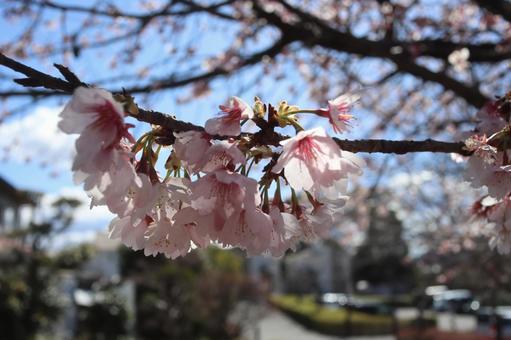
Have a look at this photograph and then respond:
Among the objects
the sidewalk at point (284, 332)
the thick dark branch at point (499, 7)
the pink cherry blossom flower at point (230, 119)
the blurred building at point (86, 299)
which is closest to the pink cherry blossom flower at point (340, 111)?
the pink cherry blossom flower at point (230, 119)

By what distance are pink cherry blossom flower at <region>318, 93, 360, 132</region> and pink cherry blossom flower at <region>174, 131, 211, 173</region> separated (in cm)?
24

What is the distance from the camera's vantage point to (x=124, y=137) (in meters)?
0.93

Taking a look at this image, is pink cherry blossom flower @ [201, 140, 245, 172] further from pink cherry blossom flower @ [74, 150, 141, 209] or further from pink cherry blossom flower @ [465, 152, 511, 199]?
pink cherry blossom flower @ [465, 152, 511, 199]

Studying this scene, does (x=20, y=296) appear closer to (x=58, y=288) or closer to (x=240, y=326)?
(x=58, y=288)

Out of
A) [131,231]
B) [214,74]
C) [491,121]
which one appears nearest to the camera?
[131,231]

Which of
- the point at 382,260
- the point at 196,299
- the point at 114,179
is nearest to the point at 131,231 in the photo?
the point at 114,179

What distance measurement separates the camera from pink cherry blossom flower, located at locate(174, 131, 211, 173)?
0.97 m

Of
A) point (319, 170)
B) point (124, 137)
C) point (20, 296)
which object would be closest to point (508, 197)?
point (319, 170)

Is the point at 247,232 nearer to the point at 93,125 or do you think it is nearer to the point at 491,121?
the point at 93,125

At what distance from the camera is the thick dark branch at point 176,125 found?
889mm

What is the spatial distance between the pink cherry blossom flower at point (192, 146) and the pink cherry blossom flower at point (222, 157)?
0.04ft

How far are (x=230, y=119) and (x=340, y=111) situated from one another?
238mm

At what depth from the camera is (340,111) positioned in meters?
1.07

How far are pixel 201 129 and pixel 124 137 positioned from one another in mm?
150
